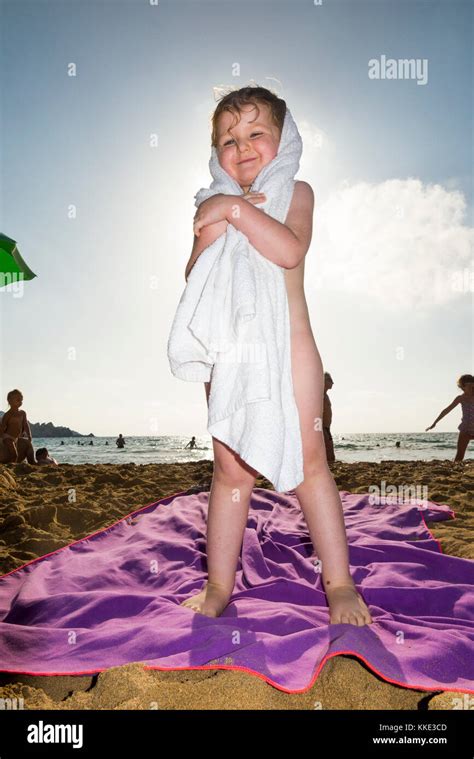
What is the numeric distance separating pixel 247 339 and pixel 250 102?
98cm

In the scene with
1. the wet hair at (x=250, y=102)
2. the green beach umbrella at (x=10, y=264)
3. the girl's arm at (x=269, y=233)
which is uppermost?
the green beach umbrella at (x=10, y=264)

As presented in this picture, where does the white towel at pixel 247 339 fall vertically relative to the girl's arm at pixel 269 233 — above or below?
below

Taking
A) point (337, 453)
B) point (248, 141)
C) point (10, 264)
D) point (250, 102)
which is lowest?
point (337, 453)

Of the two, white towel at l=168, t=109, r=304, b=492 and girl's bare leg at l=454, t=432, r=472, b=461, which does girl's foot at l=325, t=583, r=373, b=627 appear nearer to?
white towel at l=168, t=109, r=304, b=492

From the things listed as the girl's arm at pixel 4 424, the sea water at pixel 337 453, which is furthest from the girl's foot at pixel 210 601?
the sea water at pixel 337 453

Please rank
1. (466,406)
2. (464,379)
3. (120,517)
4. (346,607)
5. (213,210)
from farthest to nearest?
(464,379) → (466,406) → (120,517) → (213,210) → (346,607)

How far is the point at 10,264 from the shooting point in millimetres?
5230

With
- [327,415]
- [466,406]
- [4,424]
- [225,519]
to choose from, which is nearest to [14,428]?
[4,424]

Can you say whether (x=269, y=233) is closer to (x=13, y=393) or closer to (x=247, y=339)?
(x=247, y=339)

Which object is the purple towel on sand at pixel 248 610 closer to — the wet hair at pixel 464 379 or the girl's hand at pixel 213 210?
the girl's hand at pixel 213 210

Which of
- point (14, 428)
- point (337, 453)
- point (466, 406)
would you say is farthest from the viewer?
point (337, 453)

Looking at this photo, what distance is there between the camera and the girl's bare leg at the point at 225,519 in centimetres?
180

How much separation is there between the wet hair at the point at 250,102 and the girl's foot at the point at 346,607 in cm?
181

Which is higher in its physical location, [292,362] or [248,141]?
[248,141]
